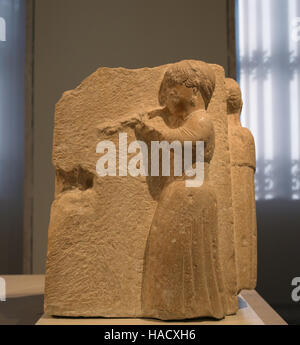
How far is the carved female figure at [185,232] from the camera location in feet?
8.14

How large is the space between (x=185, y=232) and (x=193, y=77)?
815mm

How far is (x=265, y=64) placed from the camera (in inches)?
183

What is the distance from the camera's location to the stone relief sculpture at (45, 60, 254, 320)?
2.50 m

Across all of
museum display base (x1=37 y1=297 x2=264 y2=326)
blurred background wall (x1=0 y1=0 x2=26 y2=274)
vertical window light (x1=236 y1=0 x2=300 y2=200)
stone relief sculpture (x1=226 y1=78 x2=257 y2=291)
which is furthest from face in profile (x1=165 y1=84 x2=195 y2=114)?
blurred background wall (x1=0 y1=0 x2=26 y2=274)

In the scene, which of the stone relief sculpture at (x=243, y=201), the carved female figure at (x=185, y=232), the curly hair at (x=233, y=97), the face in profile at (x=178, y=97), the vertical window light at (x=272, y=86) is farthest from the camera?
the vertical window light at (x=272, y=86)

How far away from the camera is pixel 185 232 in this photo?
2482mm

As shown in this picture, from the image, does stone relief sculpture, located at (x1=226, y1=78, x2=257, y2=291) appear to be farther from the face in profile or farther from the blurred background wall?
the blurred background wall

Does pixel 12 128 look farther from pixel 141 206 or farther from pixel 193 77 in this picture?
pixel 193 77

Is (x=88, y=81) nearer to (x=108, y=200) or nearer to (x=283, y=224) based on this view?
(x=108, y=200)

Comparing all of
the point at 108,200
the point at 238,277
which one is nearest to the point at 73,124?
the point at 108,200

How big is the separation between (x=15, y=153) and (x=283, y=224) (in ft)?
8.88

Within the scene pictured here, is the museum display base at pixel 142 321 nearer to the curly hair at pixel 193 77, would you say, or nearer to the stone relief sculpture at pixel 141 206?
the stone relief sculpture at pixel 141 206

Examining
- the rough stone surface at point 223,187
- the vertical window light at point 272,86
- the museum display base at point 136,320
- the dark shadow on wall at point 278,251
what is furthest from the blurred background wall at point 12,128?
the rough stone surface at point 223,187

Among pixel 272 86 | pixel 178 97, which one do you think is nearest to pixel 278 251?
pixel 272 86
